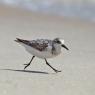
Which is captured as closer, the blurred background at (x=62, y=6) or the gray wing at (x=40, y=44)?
the gray wing at (x=40, y=44)

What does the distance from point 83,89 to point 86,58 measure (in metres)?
2.96

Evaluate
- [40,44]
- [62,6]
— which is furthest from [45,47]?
[62,6]

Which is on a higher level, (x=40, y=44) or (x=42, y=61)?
(x=40, y=44)

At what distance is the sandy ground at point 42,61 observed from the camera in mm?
7000

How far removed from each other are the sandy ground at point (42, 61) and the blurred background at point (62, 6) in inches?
18.4

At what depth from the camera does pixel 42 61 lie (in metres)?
9.35

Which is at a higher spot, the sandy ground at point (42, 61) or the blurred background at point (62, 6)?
the blurred background at point (62, 6)

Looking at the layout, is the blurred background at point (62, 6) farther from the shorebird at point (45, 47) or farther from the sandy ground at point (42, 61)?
the shorebird at point (45, 47)

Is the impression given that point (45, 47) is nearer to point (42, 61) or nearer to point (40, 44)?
point (40, 44)

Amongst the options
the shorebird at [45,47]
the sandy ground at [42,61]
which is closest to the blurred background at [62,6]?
the sandy ground at [42,61]

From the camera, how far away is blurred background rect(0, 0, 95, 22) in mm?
15859

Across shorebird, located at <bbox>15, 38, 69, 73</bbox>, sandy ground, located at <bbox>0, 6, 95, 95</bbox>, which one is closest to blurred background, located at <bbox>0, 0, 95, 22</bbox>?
sandy ground, located at <bbox>0, 6, 95, 95</bbox>

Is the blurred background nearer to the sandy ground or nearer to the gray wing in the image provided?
the sandy ground

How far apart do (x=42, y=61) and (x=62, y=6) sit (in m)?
7.75
